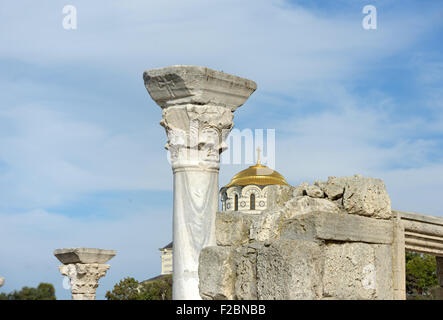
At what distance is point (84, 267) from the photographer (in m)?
14.8

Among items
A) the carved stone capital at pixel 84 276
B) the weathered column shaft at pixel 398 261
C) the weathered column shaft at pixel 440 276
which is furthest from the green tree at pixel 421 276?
the weathered column shaft at pixel 398 261

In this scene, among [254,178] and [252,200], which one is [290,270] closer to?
[252,200]

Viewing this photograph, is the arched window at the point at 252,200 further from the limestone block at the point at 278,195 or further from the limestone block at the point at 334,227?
the limestone block at the point at 334,227

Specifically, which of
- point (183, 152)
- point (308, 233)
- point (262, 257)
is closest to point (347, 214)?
point (308, 233)

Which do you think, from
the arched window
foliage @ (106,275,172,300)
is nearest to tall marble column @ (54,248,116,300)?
foliage @ (106,275,172,300)

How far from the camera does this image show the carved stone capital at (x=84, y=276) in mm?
14812

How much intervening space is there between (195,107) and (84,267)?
320 inches

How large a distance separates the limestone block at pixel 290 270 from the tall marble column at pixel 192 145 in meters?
2.22

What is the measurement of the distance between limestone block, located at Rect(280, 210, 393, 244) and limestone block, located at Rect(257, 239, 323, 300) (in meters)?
0.14

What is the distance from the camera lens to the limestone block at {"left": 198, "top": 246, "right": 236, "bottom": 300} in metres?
5.81

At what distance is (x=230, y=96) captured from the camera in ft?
25.9

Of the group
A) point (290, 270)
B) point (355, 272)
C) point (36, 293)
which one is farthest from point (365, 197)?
point (36, 293)
